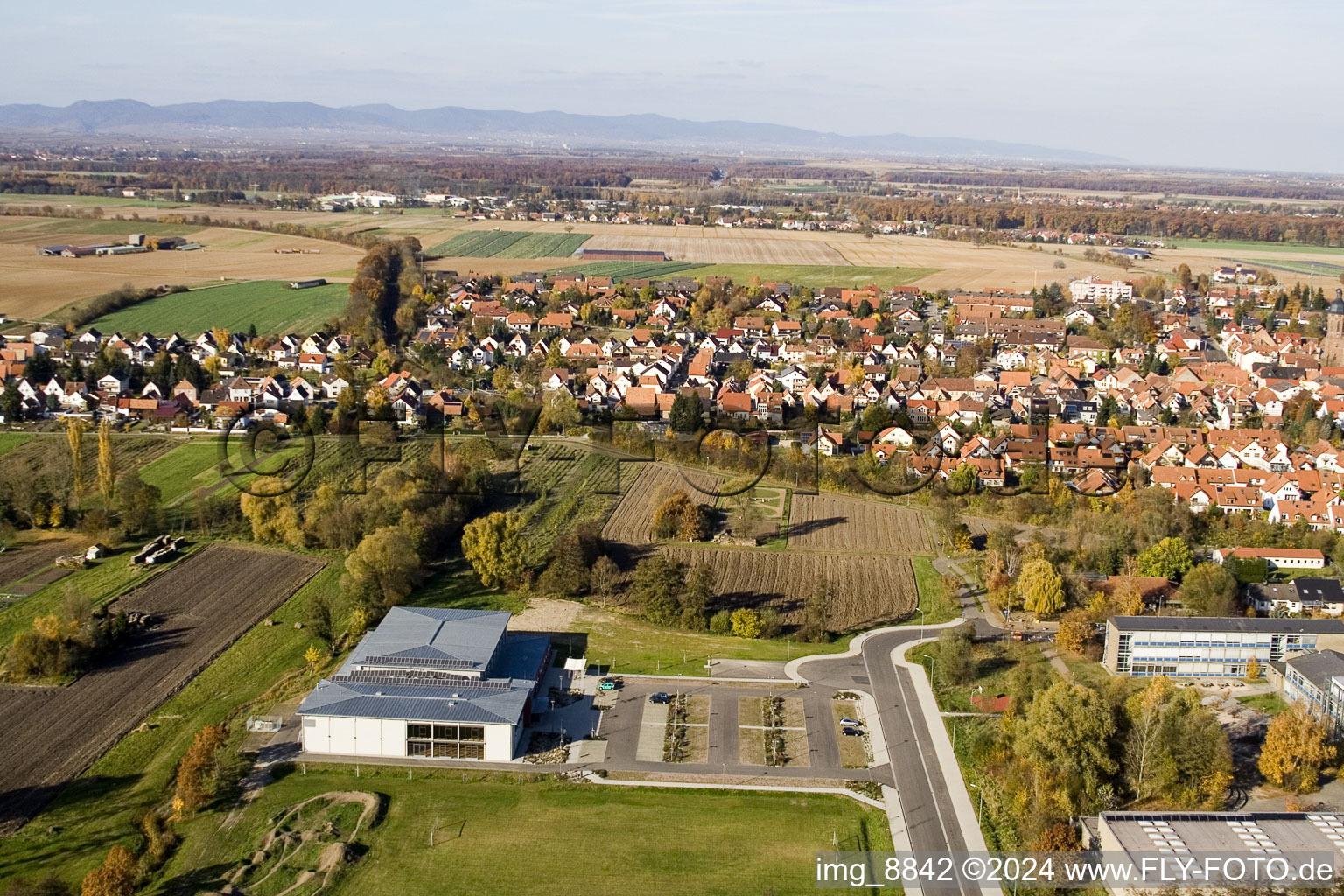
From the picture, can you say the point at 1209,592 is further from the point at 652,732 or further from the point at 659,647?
the point at 652,732

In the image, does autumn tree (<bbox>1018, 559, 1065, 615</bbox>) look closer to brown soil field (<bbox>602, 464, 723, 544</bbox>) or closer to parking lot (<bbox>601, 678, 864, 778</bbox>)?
parking lot (<bbox>601, 678, 864, 778</bbox>)

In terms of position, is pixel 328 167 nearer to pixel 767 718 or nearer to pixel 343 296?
pixel 343 296

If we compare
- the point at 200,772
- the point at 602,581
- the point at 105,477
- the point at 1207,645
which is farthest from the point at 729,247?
the point at 200,772

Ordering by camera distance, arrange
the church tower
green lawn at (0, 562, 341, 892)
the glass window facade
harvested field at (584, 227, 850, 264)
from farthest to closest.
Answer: harvested field at (584, 227, 850, 264) → the church tower → the glass window facade → green lawn at (0, 562, 341, 892)

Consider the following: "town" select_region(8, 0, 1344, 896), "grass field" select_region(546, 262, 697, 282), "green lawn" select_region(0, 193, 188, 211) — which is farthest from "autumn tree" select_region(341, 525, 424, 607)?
"green lawn" select_region(0, 193, 188, 211)

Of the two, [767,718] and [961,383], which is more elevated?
[961,383]

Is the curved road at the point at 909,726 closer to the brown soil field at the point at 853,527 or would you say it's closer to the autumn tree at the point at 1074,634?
the autumn tree at the point at 1074,634

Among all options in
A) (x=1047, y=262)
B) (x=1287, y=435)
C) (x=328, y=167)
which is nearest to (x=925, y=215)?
(x=1047, y=262)
